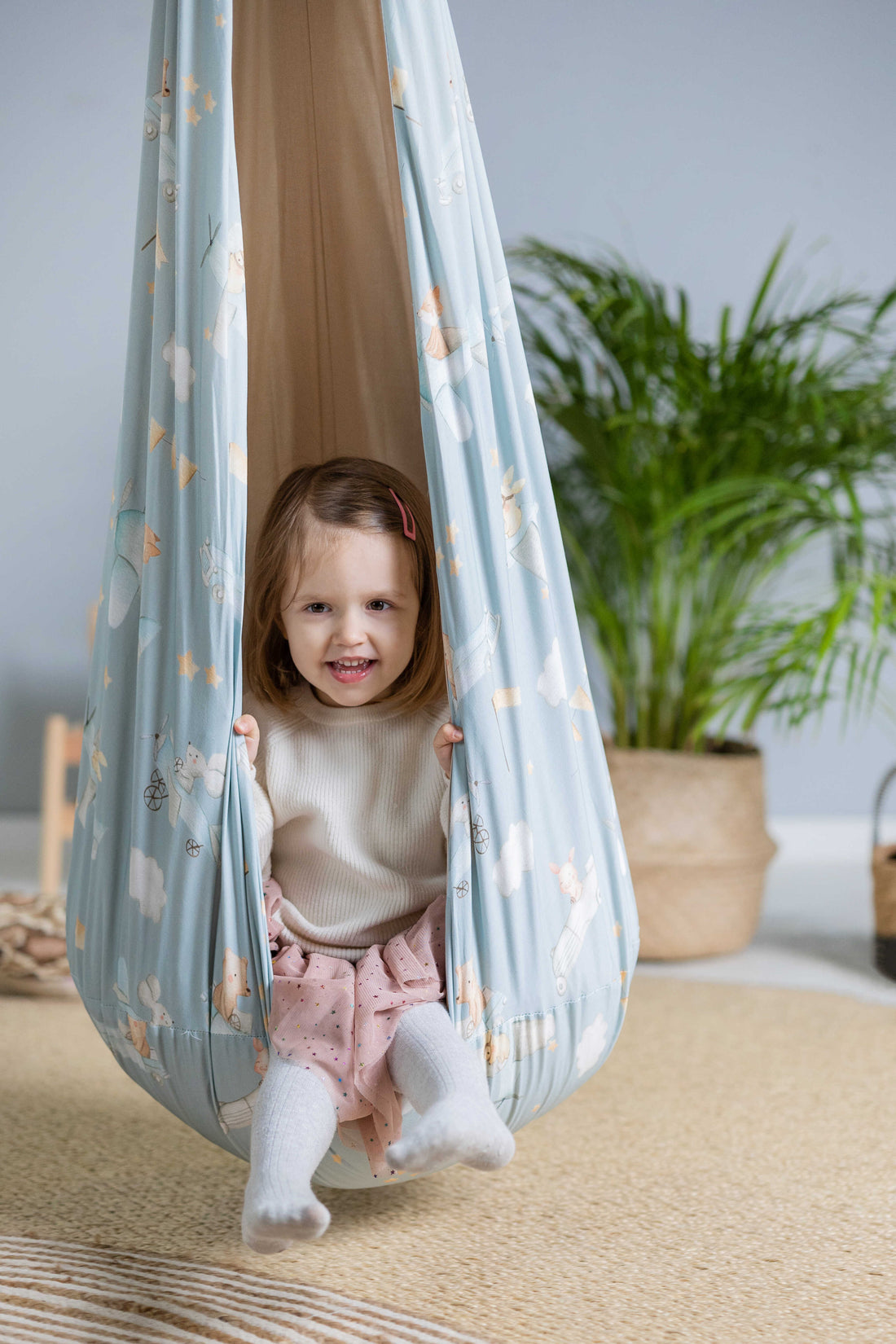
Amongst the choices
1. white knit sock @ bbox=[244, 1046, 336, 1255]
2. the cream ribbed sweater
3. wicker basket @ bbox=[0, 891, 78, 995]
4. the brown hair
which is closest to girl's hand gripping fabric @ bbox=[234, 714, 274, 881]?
Answer: the cream ribbed sweater

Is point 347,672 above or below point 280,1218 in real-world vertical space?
above

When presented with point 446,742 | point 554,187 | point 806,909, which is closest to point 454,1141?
point 446,742

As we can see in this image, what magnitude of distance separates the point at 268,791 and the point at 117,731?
0.16 meters

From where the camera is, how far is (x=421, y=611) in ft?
3.78

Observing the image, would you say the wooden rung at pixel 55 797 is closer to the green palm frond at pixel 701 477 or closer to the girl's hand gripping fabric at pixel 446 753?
the green palm frond at pixel 701 477

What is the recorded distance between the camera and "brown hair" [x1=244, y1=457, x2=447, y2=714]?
3.54 feet

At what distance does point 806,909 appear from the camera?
236 centimetres

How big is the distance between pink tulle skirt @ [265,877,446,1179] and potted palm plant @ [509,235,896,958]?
3.33 feet

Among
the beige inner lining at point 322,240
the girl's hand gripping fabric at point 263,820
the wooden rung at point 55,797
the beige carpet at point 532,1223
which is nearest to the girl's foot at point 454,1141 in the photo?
the beige carpet at point 532,1223

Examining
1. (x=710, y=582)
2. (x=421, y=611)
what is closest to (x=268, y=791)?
(x=421, y=611)

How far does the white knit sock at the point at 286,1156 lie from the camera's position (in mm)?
740

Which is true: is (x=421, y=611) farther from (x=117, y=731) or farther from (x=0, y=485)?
(x=0, y=485)

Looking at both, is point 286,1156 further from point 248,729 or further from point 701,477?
point 701,477

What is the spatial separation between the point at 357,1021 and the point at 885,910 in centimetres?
128
